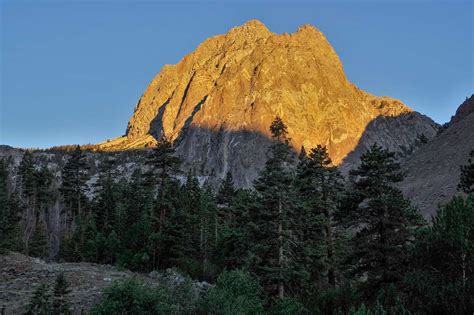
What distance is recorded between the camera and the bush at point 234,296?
63.6 feet

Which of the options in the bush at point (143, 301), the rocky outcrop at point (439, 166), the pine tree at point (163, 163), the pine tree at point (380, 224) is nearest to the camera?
the bush at point (143, 301)

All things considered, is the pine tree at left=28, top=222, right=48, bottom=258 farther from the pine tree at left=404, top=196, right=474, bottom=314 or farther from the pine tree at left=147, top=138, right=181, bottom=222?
the pine tree at left=404, top=196, right=474, bottom=314

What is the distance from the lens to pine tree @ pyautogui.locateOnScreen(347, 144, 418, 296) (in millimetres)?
21938

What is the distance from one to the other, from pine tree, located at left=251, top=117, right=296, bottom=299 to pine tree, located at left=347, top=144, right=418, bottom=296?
366 cm

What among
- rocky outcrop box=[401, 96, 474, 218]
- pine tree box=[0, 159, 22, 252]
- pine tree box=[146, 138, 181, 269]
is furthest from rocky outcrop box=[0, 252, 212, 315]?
rocky outcrop box=[401, 96, 474, 218]

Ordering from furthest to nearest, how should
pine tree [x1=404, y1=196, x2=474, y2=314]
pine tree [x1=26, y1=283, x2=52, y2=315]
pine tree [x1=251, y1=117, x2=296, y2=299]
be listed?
pine tree [x1=251, y1=117, x2=296, y2=299], pine tree [x1=26, y1=283, x2=52, y2=315], pine tree [x1=404, y1=196, x2=474, y2=314]

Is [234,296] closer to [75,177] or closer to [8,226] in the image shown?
[8,226]

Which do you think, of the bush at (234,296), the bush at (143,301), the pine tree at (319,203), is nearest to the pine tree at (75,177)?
the pine tree at (319,203)

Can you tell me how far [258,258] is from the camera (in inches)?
1028

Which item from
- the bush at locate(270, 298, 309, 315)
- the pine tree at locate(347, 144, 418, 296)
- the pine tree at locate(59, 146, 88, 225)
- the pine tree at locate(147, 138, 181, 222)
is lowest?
the bush at locate(270, 298, 309, 315)

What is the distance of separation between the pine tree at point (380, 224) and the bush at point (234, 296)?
16.7 ft

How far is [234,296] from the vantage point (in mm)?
22031

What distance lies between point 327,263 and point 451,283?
12.8 m

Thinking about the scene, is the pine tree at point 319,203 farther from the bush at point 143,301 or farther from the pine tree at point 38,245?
the pine tree at point 38,245
